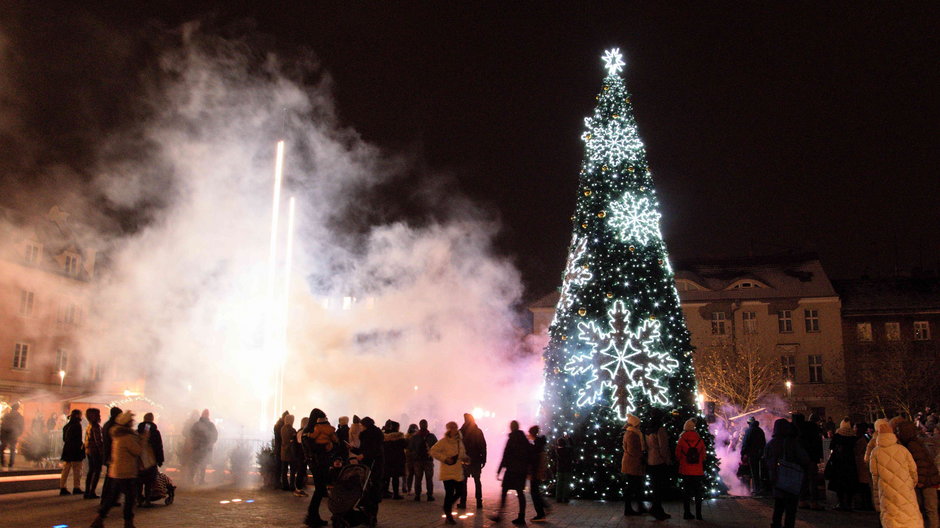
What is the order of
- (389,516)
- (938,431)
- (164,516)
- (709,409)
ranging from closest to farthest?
(164,516)
(389,516)
(938,431)
(709,409)

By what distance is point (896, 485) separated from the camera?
827 centimetres

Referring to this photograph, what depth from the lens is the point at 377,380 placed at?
1444 inches

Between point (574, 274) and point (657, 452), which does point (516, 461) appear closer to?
point (657, 452)

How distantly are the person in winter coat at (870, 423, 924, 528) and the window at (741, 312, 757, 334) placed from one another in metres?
41.5

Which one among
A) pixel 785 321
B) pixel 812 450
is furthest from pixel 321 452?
pixel 785 321

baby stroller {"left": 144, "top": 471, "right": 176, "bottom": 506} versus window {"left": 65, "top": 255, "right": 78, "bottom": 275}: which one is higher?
window {"left": 65, "top": 255, "right": 78, "bottom": 275}

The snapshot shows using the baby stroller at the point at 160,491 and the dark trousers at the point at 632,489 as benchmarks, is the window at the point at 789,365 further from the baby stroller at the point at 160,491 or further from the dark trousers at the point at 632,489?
the baby stroller at the point at 160,491

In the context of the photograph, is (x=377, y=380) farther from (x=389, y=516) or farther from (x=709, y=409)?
(x=389, y=516)

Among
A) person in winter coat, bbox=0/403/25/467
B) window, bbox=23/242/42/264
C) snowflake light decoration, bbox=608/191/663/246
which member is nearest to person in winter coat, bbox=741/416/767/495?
snowflake light decoration, bbox=608/191/663/246

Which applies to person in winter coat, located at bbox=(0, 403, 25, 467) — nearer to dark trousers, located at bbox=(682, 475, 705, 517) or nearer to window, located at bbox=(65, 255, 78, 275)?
dark trousers, located at bbox=(682, 475, 705, 517)

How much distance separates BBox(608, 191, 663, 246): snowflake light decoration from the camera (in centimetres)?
1497

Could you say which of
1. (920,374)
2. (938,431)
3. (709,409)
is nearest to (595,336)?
(938,431)

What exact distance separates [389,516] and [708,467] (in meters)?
6.34

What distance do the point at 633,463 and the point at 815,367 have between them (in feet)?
129
